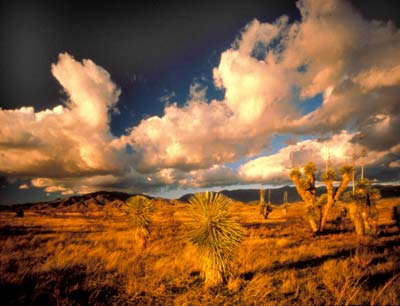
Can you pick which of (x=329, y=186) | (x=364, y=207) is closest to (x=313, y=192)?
(x=329, y=186)

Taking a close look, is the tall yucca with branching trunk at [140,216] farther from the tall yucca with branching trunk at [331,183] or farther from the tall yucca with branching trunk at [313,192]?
the tall yucca with branching trunk at [331,183]

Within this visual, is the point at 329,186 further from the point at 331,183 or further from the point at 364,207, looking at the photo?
the point at 364,207

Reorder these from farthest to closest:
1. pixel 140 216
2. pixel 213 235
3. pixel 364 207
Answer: pixel 364 207 < pixel 140 216 < pixel 213 235

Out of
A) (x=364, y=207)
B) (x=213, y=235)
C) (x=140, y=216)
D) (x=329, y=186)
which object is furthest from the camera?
(x=329, y=186)

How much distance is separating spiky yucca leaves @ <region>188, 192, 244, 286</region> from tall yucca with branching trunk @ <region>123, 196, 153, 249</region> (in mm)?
6322

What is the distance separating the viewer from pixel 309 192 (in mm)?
17578

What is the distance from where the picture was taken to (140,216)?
1209 centimetres

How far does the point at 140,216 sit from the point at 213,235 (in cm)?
732

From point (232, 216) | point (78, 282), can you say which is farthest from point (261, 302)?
point (78, 282)

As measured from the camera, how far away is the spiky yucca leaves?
5758mm

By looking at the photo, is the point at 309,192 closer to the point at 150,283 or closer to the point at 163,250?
the point at 163,250

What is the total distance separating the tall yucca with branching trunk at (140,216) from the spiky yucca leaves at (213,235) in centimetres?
632

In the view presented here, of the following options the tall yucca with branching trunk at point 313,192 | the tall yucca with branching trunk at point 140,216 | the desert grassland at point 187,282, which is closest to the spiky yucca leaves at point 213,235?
the desert grassland at point 187,282

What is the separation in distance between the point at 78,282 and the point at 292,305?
545 centimetres
